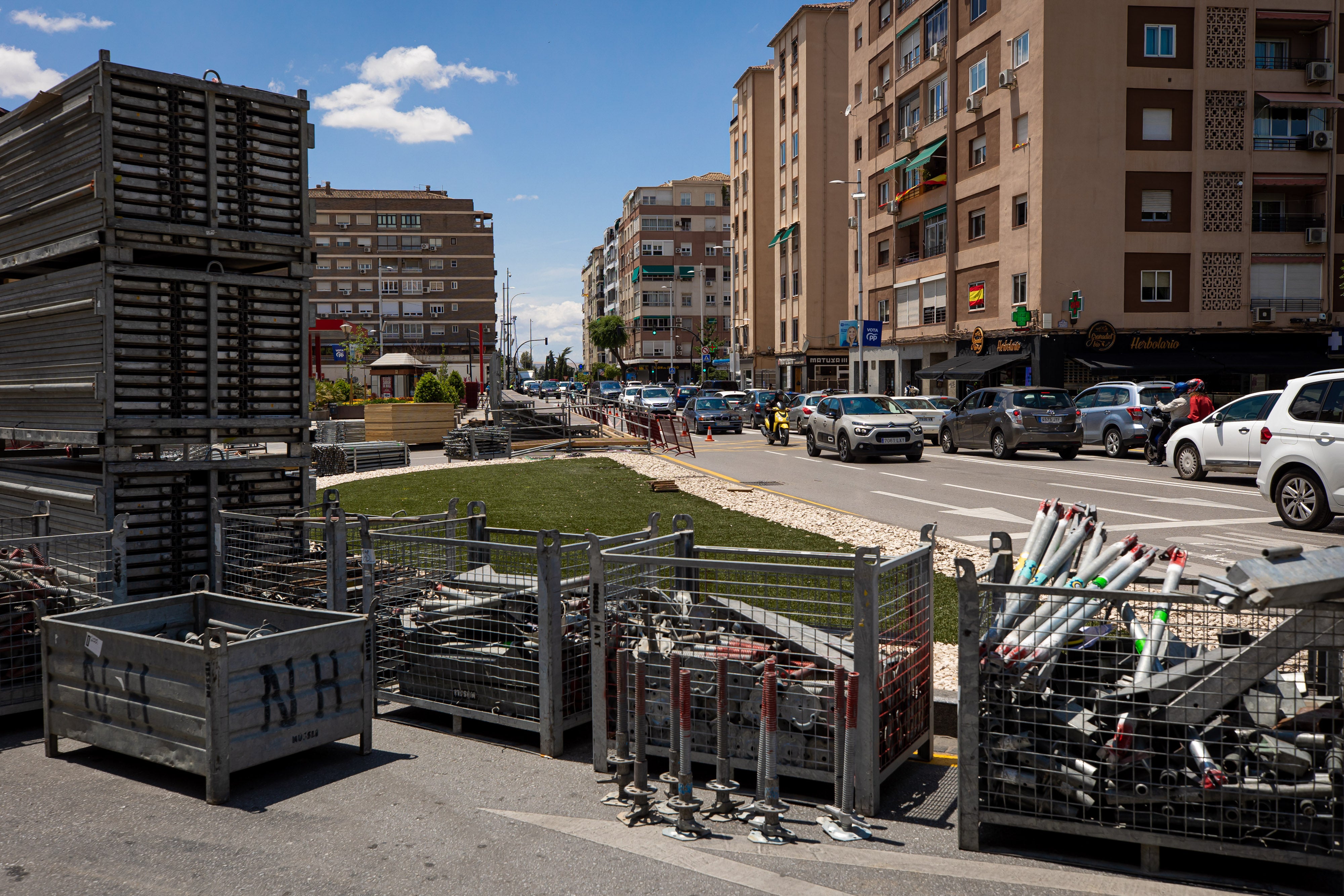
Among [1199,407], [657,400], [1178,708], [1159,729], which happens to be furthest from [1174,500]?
[657,400]

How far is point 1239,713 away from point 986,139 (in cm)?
4245

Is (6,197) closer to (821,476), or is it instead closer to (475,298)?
(821,476)

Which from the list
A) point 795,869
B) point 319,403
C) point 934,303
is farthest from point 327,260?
point 795,869

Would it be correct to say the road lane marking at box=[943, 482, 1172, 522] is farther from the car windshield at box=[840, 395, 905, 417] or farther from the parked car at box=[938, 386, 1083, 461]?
the car windshield at box=[840, 395, 905, 417]

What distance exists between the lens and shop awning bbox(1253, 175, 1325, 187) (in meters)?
38.3

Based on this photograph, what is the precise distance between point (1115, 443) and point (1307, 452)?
42.9ft

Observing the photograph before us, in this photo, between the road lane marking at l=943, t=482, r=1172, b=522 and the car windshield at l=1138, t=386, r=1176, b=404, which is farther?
the car windshield at l=1138, t=386, r=1176, b=404

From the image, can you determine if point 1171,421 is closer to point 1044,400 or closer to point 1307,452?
point 1044,400

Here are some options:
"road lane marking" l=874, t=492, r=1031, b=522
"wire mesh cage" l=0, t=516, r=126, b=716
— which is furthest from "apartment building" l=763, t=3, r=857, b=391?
"wire mesh cage" l=0, t=516, r=126, b=716

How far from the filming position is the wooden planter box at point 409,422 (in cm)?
3156

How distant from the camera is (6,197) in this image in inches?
352

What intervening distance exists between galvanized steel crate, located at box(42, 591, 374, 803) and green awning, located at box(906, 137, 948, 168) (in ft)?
146

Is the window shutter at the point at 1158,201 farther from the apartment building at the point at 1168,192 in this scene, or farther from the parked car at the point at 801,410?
the parked car at the point at 801,410

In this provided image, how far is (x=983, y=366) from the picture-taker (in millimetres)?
40312
